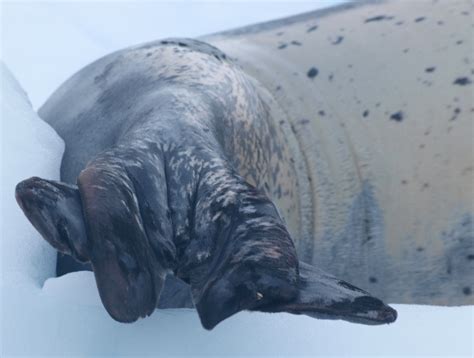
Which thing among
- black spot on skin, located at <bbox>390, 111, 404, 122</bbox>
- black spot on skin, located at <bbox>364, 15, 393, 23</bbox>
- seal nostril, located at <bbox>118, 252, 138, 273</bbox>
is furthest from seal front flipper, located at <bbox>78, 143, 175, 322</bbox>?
black spot on skin, located at <bbox>364, 15, 393, 23</bbox>

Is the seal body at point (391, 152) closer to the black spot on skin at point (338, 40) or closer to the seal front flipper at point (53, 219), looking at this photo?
the black spot on skin at point (338, 40)

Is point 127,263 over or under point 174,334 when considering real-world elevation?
over

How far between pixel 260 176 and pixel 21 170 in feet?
1.18

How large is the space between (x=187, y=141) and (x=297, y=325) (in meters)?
0.26

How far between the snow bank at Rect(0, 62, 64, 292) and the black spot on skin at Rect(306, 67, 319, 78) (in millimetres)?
499

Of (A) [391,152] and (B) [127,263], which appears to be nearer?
A: (B) [127,263]

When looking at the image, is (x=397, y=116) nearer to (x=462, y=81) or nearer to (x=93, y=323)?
(x=462, y=81)

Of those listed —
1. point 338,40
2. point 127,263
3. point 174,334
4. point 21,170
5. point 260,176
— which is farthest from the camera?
point 338,40

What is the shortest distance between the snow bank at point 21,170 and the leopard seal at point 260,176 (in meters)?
0.04

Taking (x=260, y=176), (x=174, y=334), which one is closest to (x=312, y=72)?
(x=260, y=176)

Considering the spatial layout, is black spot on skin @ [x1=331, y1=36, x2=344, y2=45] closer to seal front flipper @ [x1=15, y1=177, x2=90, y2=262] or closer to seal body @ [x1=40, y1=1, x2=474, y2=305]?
seal body @ [x1=40, y1=1, x2=474, y2=305]

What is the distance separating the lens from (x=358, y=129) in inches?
57.5

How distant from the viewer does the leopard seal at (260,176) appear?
797mm

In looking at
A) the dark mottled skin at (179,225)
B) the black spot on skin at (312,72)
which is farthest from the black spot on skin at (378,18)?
the dark mottled skin at (179,225)
